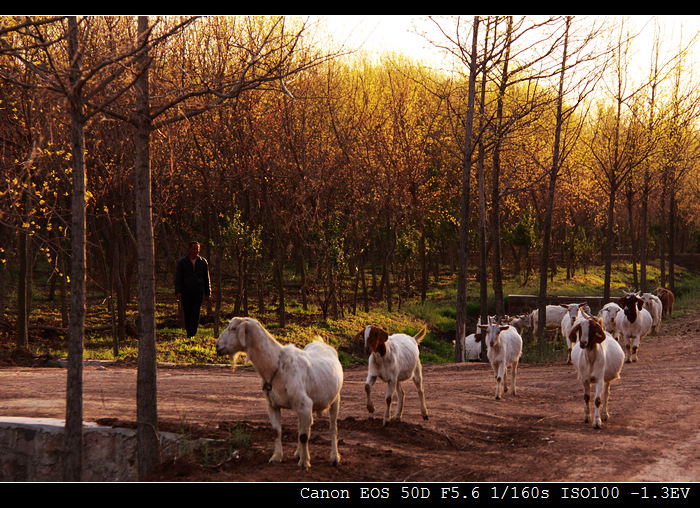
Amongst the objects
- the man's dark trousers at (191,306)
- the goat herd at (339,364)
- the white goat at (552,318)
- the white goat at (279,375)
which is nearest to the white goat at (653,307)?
the white goat at (552,318)

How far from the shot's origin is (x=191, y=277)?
47.3ft

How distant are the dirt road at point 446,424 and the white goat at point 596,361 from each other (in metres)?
0.35

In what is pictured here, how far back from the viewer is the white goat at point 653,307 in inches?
963

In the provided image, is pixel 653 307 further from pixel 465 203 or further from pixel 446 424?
pixel 446 424

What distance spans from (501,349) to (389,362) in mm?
3911

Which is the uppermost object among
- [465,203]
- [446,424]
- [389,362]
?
[465,203]

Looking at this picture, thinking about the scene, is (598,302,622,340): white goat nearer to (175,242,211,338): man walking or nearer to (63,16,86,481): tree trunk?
(175,242,211,338): man walking

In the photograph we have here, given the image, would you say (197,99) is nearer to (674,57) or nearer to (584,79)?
(584,79)

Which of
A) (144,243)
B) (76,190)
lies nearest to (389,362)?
(144,243)

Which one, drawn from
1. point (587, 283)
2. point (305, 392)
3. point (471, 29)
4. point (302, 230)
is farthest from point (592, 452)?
point (587, 283)

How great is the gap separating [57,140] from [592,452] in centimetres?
1496

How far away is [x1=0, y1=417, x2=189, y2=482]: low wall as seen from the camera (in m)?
9.31

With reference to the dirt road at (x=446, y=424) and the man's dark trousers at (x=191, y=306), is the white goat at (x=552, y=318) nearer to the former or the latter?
the dirt road at (x=446, y=424)

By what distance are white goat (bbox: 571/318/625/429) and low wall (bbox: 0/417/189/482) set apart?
6.61 meters
